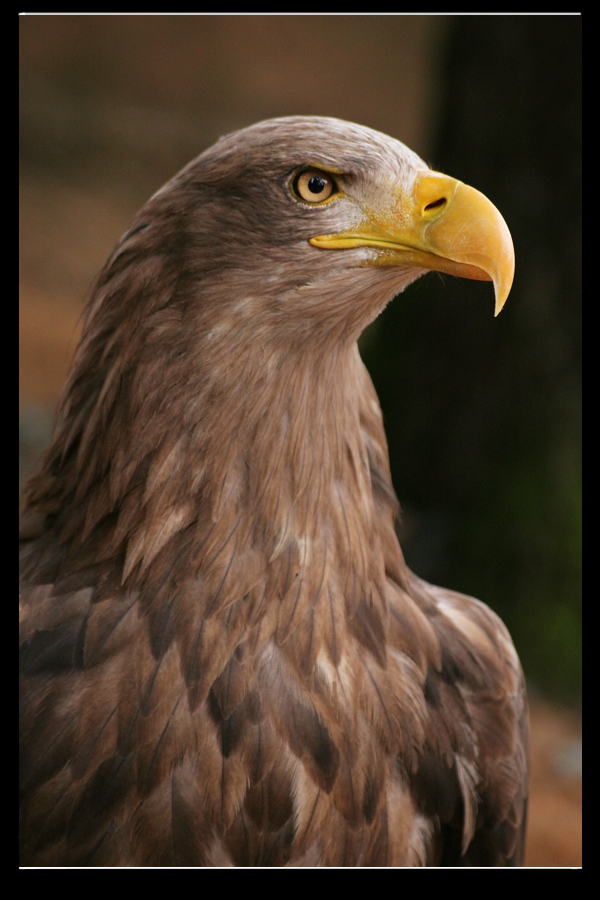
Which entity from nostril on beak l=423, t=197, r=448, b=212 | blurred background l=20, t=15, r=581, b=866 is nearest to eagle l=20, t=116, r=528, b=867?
nostril on beak l=423, t=197, r=448, b=212

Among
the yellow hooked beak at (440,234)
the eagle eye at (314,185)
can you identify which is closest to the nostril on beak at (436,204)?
the yellow hooked beak at (440,234)

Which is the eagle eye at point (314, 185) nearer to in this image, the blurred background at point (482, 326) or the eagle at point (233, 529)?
the eagle at point (233, 529)

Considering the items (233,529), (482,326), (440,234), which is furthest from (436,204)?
(482,326)

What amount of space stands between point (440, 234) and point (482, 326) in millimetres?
2235

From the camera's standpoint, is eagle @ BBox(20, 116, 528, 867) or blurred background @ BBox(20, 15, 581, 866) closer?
eagle @ BBox(20, 116, 528, 867)

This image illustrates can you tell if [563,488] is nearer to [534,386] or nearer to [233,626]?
[534,386]

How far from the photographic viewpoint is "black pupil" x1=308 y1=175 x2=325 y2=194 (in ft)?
4.80

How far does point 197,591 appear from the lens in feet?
5.21

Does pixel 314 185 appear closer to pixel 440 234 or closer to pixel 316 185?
pixel 316 185

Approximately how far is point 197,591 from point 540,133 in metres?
2.44

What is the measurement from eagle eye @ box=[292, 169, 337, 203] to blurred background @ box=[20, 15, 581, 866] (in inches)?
53.7

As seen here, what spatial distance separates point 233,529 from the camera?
1589 mm

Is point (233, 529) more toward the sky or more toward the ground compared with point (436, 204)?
more toward the ground

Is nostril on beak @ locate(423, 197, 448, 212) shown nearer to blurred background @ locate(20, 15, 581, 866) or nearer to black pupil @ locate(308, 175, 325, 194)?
black pupil @ locate(308, 175, 325, 194)
